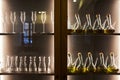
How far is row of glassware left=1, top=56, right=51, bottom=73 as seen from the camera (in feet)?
8.34

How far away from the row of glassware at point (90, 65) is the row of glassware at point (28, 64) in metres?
0.24

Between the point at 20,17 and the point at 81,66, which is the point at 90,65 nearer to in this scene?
the point at 81,66

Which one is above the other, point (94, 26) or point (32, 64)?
point (94, 26)

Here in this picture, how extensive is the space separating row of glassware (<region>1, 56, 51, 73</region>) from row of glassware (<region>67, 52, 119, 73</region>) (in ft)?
0.80

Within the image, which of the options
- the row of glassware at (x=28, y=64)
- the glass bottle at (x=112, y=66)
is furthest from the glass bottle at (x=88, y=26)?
the row of glassware at (x=28, y=64)

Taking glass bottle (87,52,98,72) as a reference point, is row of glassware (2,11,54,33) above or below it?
above

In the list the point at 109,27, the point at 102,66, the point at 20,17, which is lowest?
the point at 102,66

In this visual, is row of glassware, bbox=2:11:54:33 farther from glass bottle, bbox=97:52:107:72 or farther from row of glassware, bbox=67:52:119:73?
glass bottle, bbox=97:52:107:72

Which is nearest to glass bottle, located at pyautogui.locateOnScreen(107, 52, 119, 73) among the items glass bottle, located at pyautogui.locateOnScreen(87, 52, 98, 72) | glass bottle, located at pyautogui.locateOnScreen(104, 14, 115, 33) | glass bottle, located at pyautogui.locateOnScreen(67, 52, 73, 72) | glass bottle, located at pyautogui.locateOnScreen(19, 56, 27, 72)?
glass bottle, located at pyautogui.locateOnScreen(87, 52, 98, 72)

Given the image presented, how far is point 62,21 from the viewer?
2.40m

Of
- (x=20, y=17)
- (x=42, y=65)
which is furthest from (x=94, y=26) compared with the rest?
(x=20, y=17)

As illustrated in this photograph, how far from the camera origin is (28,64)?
2574 mm

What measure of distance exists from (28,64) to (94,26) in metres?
0.82

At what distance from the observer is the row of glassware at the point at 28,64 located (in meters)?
2.54
